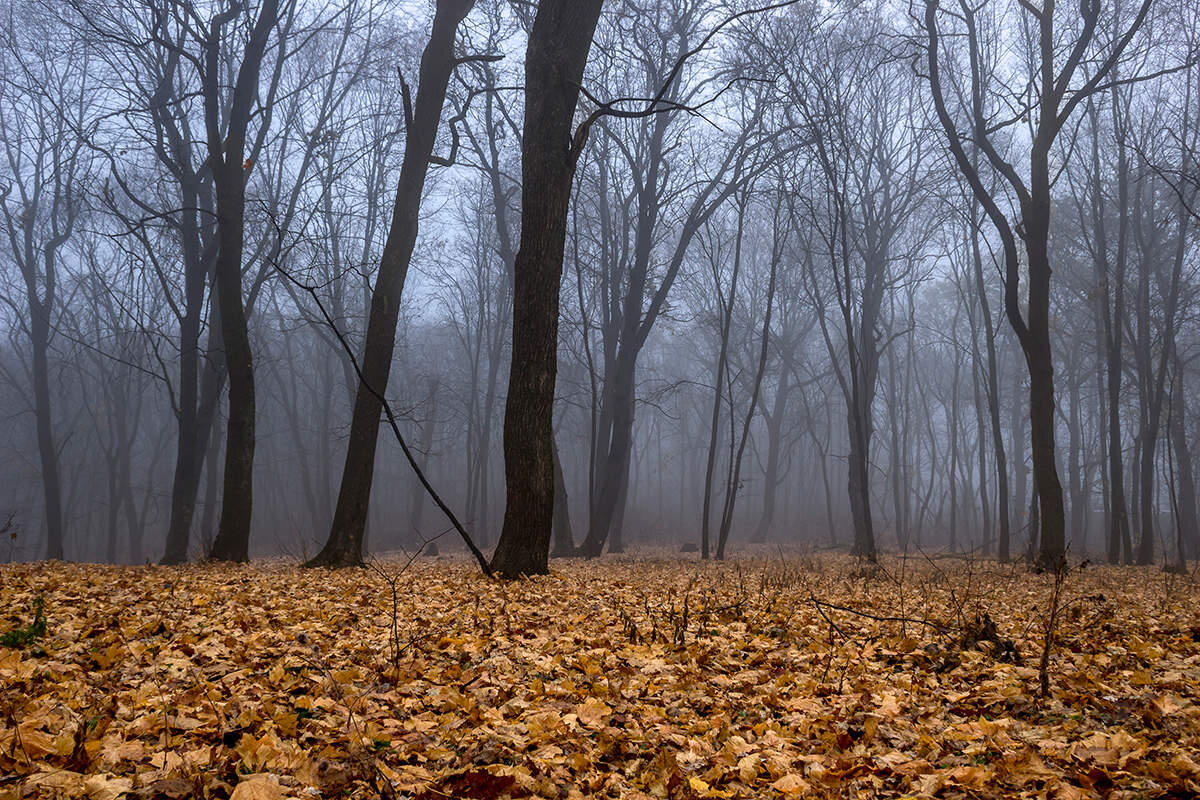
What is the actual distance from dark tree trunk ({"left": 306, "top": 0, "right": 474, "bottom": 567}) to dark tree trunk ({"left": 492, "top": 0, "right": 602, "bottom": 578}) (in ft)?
6.69

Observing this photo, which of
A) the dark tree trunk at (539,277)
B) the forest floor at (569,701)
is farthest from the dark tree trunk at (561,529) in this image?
the forest floor at (569,701)

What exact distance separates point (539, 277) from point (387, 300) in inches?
94.5

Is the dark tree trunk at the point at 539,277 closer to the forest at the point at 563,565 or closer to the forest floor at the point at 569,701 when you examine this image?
the forest at the point at 563,565

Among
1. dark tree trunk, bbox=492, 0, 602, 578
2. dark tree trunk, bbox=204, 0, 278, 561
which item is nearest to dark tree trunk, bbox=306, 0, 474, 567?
dark tree trunk, bbox=204, 0, 278, 561

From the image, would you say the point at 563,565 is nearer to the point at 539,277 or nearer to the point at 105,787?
the point at 539,277

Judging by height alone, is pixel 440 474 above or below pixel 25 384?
below

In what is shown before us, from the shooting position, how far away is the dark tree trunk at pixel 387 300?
26.0 ft

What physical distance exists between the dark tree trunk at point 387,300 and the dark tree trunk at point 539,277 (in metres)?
2.04

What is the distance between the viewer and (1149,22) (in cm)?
1150

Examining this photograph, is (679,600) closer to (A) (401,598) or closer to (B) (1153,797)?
(A) (401,598)

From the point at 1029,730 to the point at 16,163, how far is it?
73.8ft

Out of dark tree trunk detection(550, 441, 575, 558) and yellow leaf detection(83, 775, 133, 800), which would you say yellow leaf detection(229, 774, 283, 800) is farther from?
dark tree trunk detection(550, 441, 575, 558)

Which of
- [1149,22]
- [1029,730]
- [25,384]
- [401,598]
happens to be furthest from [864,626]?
[25,384]

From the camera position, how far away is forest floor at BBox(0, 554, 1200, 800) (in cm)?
207
